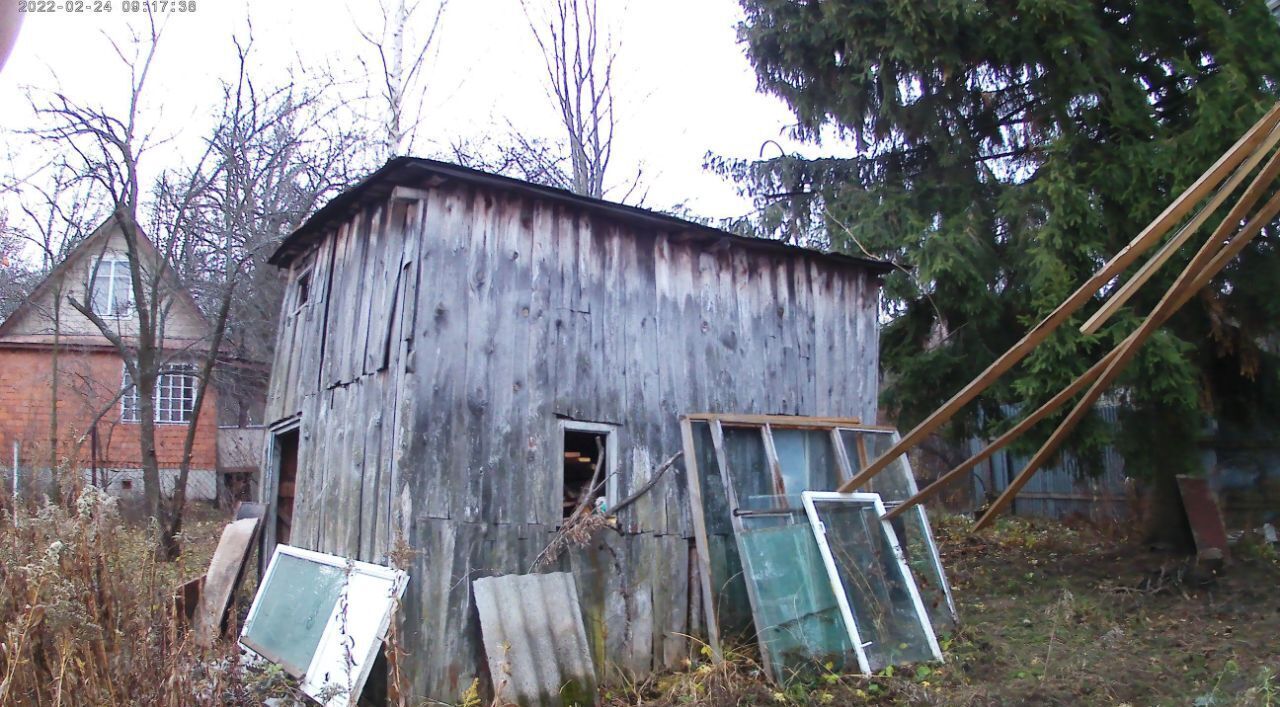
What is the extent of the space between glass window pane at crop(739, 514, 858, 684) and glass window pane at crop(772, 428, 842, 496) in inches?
19.8

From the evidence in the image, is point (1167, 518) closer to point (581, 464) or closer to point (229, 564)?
point (581, 464)

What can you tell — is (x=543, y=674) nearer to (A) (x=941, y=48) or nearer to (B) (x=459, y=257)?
(B) (x=459, y=257)

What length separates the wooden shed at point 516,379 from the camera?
589 centimetres

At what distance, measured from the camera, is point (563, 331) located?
6.68 metres

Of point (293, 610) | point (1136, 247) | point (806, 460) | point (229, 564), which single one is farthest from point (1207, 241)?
point (229, 564)

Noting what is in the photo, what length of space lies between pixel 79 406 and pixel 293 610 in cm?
1492

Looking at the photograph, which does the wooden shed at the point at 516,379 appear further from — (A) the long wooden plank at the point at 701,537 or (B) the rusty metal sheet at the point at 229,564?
(B) the rusty metal sheet at the point at 229,564

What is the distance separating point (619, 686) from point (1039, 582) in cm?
568

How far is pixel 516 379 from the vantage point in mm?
6355

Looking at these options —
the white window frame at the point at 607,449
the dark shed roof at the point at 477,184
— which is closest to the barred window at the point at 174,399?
the dark shed roof at the point at 477,184

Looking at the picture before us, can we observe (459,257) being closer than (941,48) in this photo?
Yes

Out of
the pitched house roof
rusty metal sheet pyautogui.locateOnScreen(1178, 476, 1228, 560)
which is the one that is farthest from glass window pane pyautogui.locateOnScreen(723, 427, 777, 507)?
the pitched house roof

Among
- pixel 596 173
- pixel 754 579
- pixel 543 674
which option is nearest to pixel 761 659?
pixel 754 579

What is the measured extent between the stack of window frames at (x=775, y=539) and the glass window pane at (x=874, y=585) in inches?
4.2
